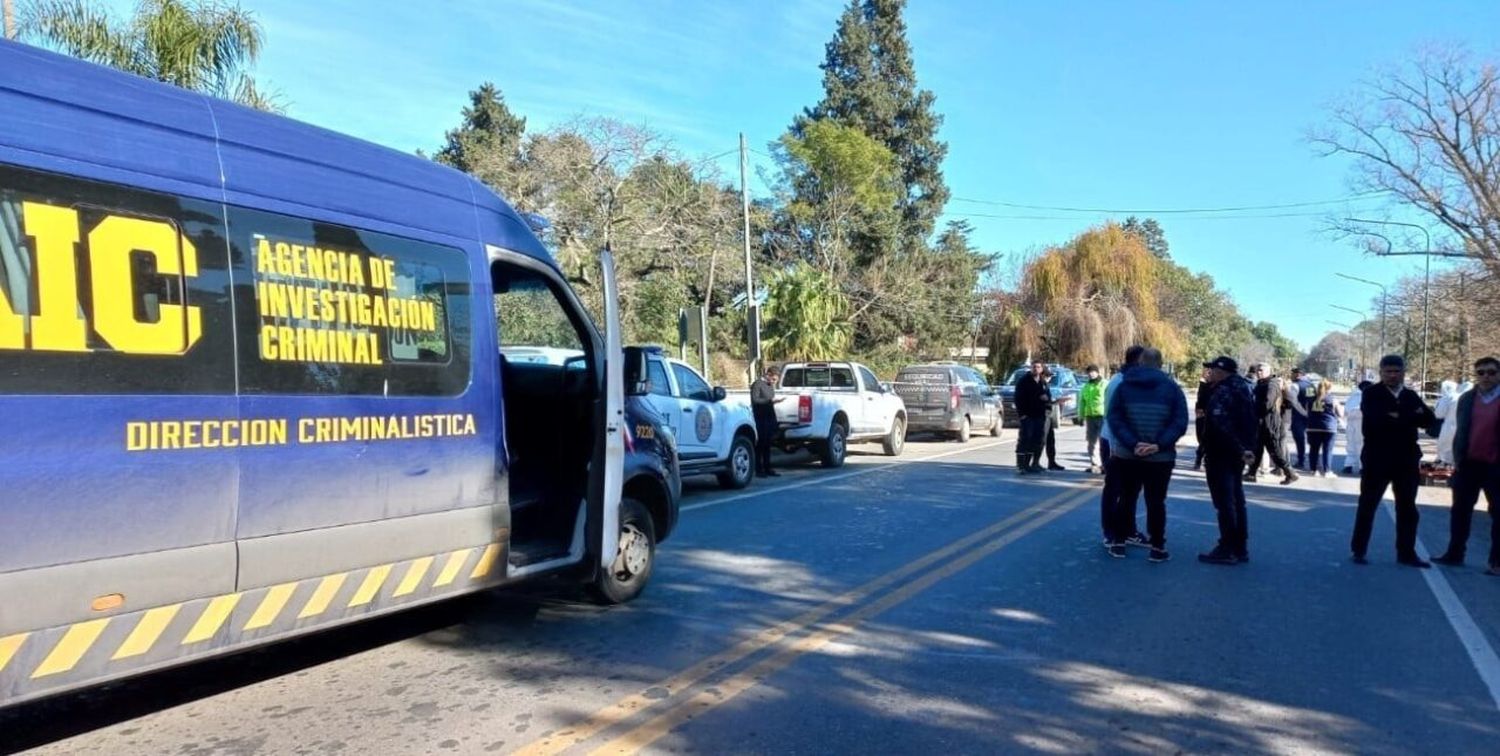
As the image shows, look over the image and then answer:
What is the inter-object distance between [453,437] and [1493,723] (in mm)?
5072

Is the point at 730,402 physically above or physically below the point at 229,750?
above

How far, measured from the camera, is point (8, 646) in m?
3.44

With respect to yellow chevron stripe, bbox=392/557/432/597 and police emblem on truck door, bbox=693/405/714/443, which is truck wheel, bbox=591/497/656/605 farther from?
police emblem on truck door, bbox=693/405/714/443

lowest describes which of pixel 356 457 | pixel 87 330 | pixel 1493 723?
pixel 1493 723

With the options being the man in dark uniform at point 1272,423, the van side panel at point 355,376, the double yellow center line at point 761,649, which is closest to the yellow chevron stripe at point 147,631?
the van side panel at point 355,376

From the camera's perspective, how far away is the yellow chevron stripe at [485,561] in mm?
5359

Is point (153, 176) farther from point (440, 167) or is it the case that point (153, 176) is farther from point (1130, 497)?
point (1130, 497)

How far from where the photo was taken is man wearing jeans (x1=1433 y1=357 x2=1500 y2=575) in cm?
801

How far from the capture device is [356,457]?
466 centimetres

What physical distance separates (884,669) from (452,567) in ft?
7.52

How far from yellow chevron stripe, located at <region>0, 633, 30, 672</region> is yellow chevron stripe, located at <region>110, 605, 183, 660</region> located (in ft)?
1.22

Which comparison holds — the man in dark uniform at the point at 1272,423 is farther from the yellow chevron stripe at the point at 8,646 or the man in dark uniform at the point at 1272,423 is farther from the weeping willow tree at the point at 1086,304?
the weeping willow tree at the point at 1086,304

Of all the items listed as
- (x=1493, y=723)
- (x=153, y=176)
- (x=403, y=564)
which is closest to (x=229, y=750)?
(x=403, y=564)

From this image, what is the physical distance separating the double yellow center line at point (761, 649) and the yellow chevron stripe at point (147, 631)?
1.49 meters
